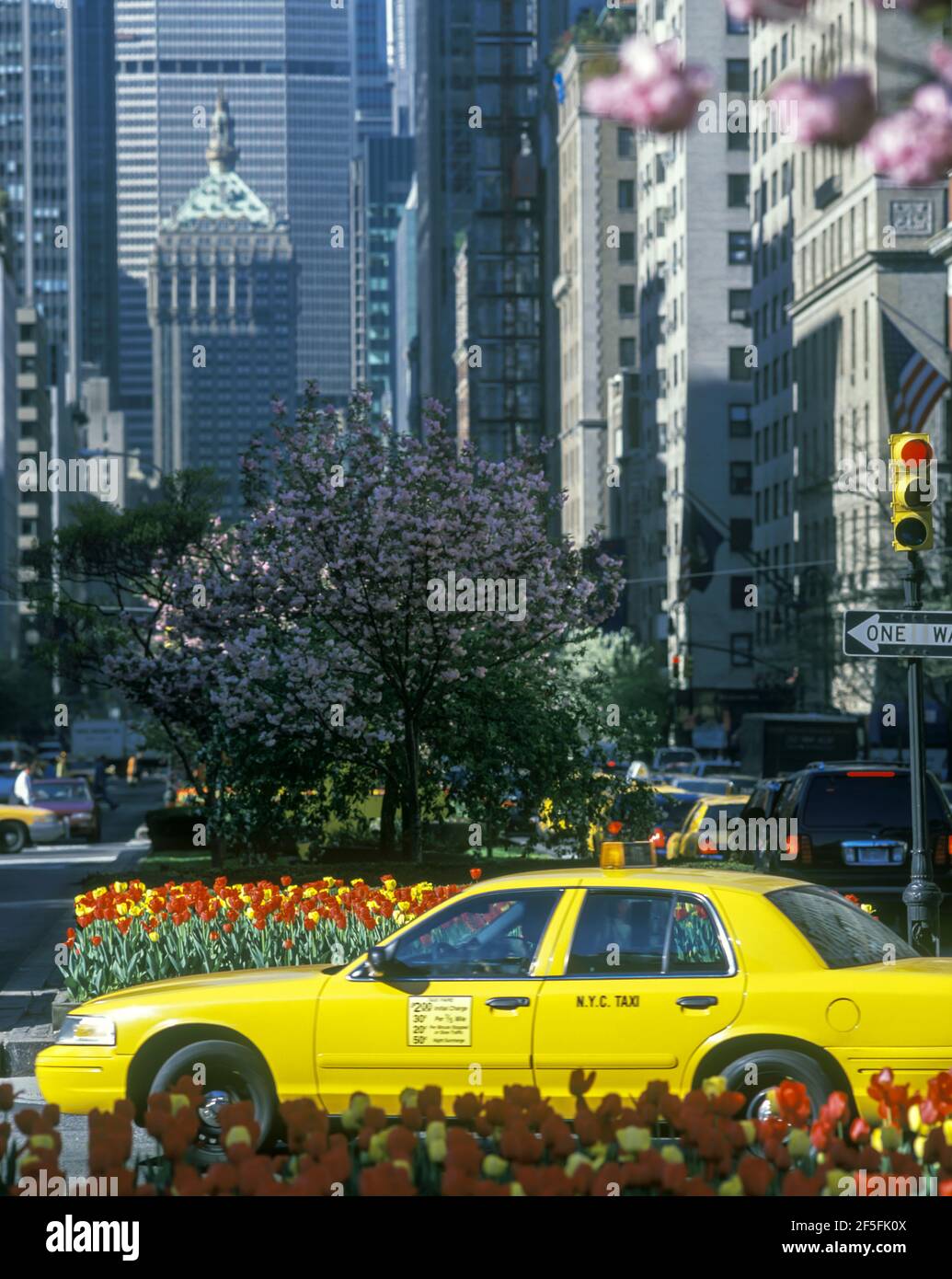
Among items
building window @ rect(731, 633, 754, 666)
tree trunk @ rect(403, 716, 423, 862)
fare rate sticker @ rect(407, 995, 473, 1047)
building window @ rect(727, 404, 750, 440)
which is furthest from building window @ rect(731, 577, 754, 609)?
fare rate sticker @ rect(407, 995, 473, 1047)

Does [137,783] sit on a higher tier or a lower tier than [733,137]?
lower

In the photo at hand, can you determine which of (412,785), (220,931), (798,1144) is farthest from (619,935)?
(412,785)

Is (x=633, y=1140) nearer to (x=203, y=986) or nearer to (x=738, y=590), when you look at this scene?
(x=203, y=986)

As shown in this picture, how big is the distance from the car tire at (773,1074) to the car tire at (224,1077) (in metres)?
2.03

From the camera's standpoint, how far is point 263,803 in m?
27.2

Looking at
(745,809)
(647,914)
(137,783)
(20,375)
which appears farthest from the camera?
(20,375)

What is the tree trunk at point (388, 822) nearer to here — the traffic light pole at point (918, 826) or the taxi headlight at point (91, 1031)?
the traffic light pole at point (918, 826)

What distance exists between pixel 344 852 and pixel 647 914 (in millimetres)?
21585

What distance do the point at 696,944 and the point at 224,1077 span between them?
Answer: 7.18 feet

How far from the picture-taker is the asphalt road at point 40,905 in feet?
53.9

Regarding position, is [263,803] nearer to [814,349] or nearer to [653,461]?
[814,349]

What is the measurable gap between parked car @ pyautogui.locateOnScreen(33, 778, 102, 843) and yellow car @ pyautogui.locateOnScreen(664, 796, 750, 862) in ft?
60.8

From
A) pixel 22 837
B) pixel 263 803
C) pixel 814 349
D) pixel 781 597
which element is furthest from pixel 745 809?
pixel 814 349

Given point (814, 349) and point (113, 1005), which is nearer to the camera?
point (113, 1005)
